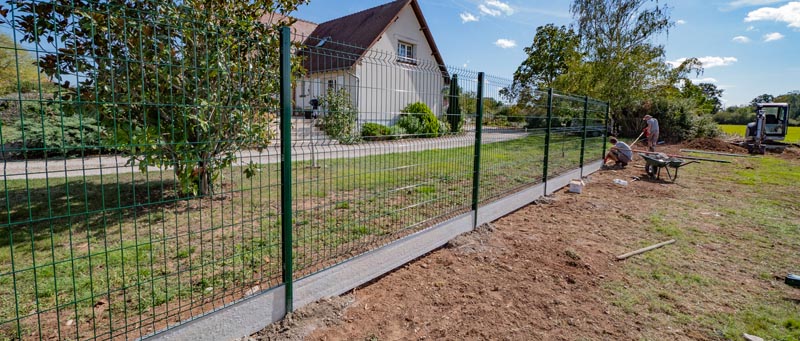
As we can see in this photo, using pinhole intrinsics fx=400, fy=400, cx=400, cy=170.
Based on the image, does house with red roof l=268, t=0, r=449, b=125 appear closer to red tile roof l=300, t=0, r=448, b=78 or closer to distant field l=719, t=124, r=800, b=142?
red tile roof l=300, t=0, r=448, b=78

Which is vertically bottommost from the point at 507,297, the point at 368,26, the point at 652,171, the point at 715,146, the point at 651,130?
the point at 507,297

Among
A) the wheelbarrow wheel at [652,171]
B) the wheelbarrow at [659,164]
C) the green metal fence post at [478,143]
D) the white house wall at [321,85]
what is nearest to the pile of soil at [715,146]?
the wheelbarrow at [659,164]

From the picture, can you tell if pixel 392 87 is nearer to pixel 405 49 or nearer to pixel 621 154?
pixel 621 154

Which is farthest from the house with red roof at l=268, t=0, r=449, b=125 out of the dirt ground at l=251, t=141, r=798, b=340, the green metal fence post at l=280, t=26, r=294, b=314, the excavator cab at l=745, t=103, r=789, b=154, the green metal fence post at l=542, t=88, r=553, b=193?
the excavator cab at l=745, t=103, r=789, b=154

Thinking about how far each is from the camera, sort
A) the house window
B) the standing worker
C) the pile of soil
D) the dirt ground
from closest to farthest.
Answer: the dirt ground → the standing worker → the pile of soil → the house window

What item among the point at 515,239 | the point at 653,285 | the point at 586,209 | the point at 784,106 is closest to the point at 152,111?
the point at 515,239

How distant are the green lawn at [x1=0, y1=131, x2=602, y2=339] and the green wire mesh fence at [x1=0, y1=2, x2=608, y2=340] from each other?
0.09 ft

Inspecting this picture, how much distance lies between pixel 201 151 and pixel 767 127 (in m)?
24.6

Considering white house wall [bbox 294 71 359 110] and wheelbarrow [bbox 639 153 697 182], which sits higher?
white house wall [bbox 294 71 359 110]

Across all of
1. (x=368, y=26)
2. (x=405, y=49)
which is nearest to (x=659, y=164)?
(x=405, y=49)

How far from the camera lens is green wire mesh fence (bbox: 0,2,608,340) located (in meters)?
2.59

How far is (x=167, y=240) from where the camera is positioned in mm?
4016

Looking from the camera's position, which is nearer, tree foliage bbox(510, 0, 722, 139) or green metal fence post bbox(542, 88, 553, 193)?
green metal fence post bbox(542, 88, 553, 193)

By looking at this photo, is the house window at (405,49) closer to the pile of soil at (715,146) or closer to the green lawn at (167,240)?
the pile of soil at (715,146)
